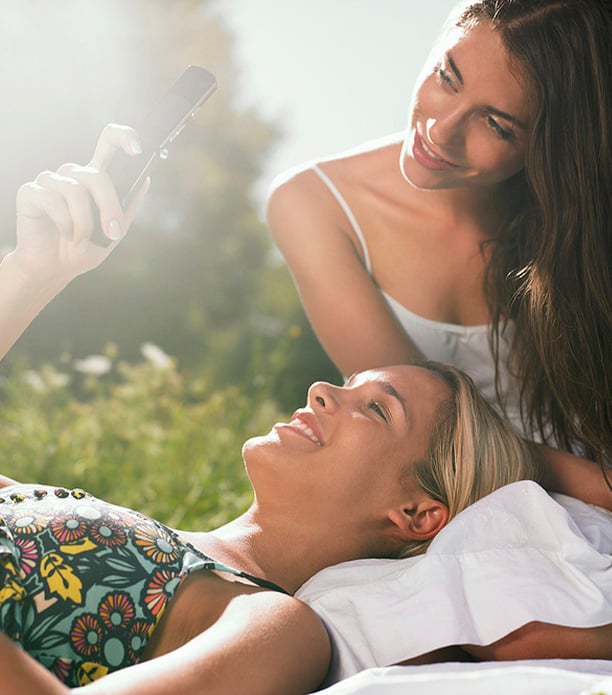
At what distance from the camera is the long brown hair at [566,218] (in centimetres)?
211

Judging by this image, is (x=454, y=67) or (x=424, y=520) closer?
(x=424, y=520)

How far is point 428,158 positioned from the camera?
2.21 meters

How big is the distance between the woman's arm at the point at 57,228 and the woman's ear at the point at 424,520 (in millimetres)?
878

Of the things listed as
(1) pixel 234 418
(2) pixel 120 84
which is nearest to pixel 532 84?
(1) pixel 234 418

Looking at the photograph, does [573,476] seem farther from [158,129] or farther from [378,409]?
[158,129]

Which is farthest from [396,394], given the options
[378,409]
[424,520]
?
[424,520]

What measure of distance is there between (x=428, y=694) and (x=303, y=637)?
0.28m

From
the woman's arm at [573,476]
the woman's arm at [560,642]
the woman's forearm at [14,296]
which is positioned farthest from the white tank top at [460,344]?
the woman's forearm at [14,296]

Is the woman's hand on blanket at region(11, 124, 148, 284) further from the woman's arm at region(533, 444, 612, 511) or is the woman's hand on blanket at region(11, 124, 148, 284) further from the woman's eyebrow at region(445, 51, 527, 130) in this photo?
the woman's arm at region(533, 444, 612, 511)

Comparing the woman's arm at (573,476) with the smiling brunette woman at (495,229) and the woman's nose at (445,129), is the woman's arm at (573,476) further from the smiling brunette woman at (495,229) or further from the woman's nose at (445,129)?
the woman's nose at (445,129)

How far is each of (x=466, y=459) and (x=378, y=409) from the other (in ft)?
0.75

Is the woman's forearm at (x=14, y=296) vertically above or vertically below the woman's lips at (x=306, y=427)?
above

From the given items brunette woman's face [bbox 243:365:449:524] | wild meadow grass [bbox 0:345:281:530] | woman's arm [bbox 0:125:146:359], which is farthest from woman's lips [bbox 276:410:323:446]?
wild meadow grass [bbox 0:345:281:530]

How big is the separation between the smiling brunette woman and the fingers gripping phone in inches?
24.4
